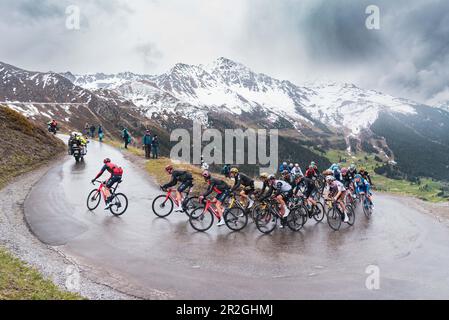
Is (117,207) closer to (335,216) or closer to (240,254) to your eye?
(240,254)

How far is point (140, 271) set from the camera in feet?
43.7

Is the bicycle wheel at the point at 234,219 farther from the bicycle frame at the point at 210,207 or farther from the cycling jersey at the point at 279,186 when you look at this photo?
the cycling jersey at the point at 279,186

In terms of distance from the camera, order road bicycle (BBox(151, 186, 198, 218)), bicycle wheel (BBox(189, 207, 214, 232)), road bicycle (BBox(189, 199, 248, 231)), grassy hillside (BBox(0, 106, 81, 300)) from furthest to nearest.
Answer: road bicycle (BBox(151, 186, 198, 218)), road bicycle (BBox(189, 199, 248, 231)), bicycle wheel (BBox(189, 207, 214, 232)), grassy hillside (BBox(0, 106, 81, 300))

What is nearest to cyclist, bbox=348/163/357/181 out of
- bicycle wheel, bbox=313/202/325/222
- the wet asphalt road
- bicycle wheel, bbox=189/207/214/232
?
the wet asphalt road

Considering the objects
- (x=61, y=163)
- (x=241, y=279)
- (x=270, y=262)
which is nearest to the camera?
(x=241, y=279)

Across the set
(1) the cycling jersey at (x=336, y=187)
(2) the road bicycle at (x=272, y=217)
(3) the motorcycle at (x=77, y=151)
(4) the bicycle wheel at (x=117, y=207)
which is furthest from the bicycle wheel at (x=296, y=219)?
(3) the motorcycle at (x=77, y=151)

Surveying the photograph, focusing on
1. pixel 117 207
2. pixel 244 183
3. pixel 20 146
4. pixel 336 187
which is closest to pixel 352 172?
pixel 336 187

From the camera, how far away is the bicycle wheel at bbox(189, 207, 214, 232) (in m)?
18.7

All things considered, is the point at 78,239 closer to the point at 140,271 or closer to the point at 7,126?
the point at 140,271

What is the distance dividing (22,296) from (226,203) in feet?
36.8

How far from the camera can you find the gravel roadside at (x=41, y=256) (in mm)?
11617

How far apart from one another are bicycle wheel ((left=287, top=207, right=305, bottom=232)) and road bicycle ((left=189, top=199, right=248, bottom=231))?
7.64ft

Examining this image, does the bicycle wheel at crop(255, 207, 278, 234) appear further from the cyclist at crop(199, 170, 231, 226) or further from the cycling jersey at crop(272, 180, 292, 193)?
the cyclist at crop(199, 170, 231, 226)

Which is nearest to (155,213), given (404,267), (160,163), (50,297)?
(50,297)
